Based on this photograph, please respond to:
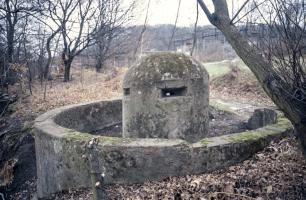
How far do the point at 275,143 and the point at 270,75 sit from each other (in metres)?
2.13

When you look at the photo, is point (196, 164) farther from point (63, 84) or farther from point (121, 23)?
point (121, 23)

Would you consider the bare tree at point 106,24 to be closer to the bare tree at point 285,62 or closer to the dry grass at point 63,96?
the dry grass at point 63,96

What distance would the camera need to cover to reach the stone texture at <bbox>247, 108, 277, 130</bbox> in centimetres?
911

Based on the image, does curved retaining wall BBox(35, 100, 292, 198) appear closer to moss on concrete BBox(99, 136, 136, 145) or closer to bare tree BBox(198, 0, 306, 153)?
moss on concrete BBox(99, 136, 136, 145)

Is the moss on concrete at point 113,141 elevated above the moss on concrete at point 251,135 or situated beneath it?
situated beneath

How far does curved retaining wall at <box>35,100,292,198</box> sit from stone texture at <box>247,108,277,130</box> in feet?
6.38

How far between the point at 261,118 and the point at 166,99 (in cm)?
348

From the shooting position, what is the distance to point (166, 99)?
7.68 m

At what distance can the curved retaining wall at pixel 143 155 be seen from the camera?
5895mm

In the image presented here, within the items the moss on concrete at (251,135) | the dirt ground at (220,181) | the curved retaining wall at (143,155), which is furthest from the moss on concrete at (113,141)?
the moss on concrete at (251,135)

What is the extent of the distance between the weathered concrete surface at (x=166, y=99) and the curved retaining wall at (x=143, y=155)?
156 cm

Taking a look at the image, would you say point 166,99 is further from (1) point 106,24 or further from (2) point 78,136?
(1) point 106,24

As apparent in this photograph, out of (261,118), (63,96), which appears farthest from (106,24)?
(261,118)

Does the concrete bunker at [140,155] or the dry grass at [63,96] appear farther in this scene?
the dry grass at [63,96]
